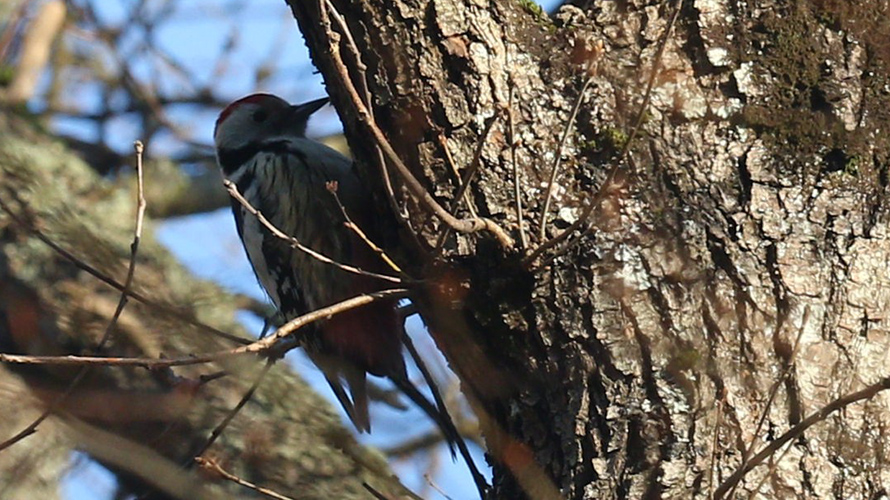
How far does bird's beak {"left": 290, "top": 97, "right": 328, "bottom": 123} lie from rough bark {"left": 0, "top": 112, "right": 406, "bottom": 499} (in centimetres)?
97

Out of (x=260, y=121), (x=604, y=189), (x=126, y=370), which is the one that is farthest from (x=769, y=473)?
(x=126, y=370)

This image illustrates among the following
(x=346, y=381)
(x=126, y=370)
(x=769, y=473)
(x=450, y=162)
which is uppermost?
(x=126, y=370)

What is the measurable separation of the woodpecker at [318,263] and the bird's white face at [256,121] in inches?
6.9

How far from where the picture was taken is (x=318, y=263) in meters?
4.27

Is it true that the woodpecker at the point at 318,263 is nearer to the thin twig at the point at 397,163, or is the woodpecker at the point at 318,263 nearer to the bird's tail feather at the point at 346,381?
the bird's tail feather at the point at 346,381

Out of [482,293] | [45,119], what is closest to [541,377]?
[482,293]

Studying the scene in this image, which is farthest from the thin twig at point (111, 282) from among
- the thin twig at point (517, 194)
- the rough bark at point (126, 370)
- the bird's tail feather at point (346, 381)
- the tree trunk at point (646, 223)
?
the bird's tail feather at point (346, 381)

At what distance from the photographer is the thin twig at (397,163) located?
2320mm

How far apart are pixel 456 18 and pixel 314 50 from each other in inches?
14.5

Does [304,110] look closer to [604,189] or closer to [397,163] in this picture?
[397,163]

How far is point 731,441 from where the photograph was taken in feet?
Result: 7.64

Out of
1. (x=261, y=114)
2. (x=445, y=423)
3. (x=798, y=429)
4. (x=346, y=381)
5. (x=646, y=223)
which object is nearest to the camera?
(x=798, y=429)

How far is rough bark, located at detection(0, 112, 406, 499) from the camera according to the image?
443 centimetres

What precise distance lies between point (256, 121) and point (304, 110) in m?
0.30
